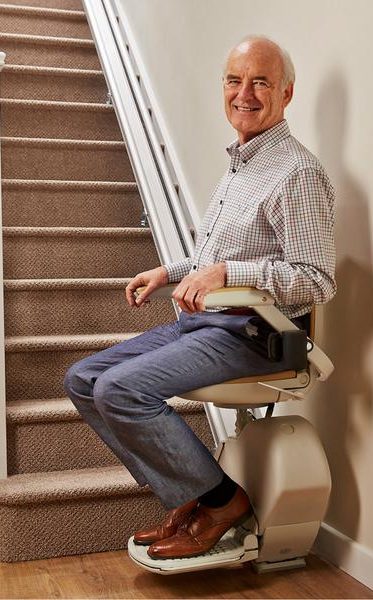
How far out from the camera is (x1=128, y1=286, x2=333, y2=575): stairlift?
6.06ft

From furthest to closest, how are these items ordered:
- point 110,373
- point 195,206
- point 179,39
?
1. point 179,39
2. point 195,206
3. point 110,373

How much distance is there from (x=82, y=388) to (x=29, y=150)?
1.76 m

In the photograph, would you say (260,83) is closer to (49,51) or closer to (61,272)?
(61,272)

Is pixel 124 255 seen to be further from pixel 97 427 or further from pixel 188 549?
pixel 188 549

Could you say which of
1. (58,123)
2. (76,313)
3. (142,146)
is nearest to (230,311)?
(76,313)

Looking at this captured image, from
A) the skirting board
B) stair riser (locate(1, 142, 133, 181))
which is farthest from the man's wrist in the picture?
stair riser (locate(1, 142, 133, 181))

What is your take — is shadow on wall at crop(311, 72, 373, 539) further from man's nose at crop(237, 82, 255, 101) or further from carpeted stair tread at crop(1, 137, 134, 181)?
carpeted stair tread at crop(1, 137, 134, 181)

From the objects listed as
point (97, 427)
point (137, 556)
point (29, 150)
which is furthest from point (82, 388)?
point (29, 150)

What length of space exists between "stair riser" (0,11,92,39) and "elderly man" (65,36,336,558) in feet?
8.71

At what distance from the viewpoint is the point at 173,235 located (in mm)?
3199

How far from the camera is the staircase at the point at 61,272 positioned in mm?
2189

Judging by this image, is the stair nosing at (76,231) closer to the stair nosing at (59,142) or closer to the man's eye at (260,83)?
the stair nosing at (59,142)

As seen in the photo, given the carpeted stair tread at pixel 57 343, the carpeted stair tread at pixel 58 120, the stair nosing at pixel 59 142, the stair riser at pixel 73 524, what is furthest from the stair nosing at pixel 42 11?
the stair riser at pixel 73 524

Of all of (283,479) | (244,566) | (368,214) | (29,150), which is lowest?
(244,566)
